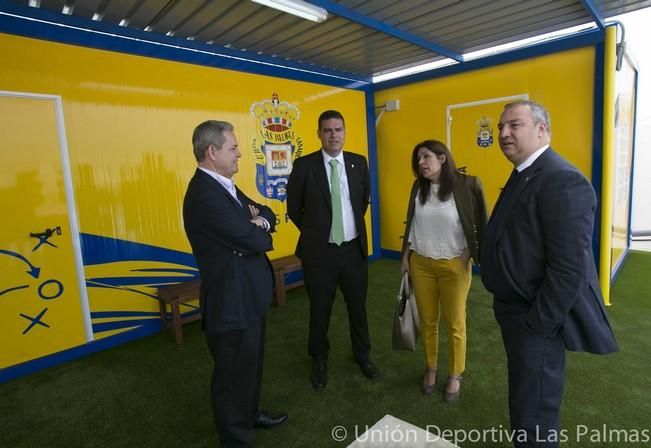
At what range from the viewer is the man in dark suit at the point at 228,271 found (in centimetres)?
167

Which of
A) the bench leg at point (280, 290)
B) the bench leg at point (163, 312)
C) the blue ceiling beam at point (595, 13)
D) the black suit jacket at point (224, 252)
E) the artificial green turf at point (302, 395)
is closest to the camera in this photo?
the black suit jacket at point (224, 252)

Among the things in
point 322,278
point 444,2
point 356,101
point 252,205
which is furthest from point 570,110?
point 252,205

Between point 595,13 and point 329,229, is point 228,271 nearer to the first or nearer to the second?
point 329,229

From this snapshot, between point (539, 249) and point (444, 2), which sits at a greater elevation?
point (444, 2)

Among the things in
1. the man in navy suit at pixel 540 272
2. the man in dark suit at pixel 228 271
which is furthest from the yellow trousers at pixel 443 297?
the man in dark suit at pixel 228 271

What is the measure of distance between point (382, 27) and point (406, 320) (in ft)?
9.08

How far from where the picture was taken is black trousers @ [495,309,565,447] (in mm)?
1390

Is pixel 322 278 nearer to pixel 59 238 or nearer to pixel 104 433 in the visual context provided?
pixel 104 433

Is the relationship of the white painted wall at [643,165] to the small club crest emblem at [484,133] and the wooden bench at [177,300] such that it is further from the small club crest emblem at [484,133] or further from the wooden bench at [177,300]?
the wooden bench at [177,300]

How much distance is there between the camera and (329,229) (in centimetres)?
244

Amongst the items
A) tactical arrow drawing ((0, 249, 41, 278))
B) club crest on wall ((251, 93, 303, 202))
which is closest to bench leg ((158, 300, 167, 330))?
tactical arrow drawing ((0, 249, 41, 278))

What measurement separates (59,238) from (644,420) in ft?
13.4

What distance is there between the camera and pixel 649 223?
580 centimetres

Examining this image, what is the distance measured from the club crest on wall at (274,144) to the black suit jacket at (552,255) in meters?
3.29
